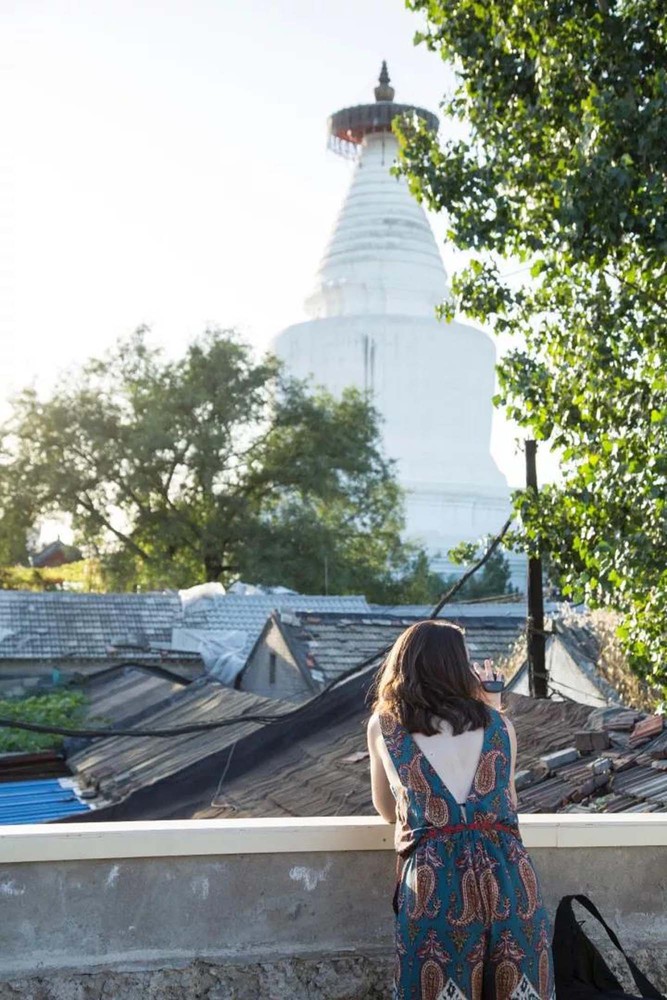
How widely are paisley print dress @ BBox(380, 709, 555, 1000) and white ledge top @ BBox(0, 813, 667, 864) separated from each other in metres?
0.51

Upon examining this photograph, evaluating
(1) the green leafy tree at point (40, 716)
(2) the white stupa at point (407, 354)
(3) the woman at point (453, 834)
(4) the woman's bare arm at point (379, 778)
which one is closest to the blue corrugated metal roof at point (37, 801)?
(1) the green leafy tree at point (40, 716)

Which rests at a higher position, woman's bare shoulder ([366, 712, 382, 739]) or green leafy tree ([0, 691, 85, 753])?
woman's bare shoulder ([366, 712, 382, 739])

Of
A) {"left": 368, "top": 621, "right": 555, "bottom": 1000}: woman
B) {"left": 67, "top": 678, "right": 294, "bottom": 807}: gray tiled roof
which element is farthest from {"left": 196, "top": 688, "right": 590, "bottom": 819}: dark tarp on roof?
{"left": 368, "top": 621, "right": 555, "bottom": 1000}: woman

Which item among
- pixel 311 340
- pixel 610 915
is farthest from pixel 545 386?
pixel 311 340

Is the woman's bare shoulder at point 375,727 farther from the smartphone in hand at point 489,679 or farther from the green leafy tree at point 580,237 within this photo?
the green leafy tree at point 580,237

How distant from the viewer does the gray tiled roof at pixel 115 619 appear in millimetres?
20641

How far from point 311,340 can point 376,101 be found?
461 inches

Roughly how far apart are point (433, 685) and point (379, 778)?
36cm

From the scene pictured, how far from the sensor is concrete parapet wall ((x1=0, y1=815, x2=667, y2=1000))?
3.67 m

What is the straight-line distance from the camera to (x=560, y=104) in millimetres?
7637

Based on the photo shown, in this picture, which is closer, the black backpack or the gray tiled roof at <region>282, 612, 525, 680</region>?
the black backpack

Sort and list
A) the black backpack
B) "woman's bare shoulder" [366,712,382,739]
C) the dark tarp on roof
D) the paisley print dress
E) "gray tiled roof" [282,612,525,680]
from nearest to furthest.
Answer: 1. the paisley print dress
2. "woman's bare shoulder" [366,712,382,739]
3. the black backpack
4. the dark tarp on roof
5. "gray tiled roof" [282,612,525,680]

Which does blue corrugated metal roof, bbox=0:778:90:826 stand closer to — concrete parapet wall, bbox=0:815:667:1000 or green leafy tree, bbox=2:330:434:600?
concrete parapet wall, bbox=0:815:667:1000

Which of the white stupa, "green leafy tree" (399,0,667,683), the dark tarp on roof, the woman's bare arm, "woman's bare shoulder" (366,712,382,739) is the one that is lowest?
the dark tarp on roof
